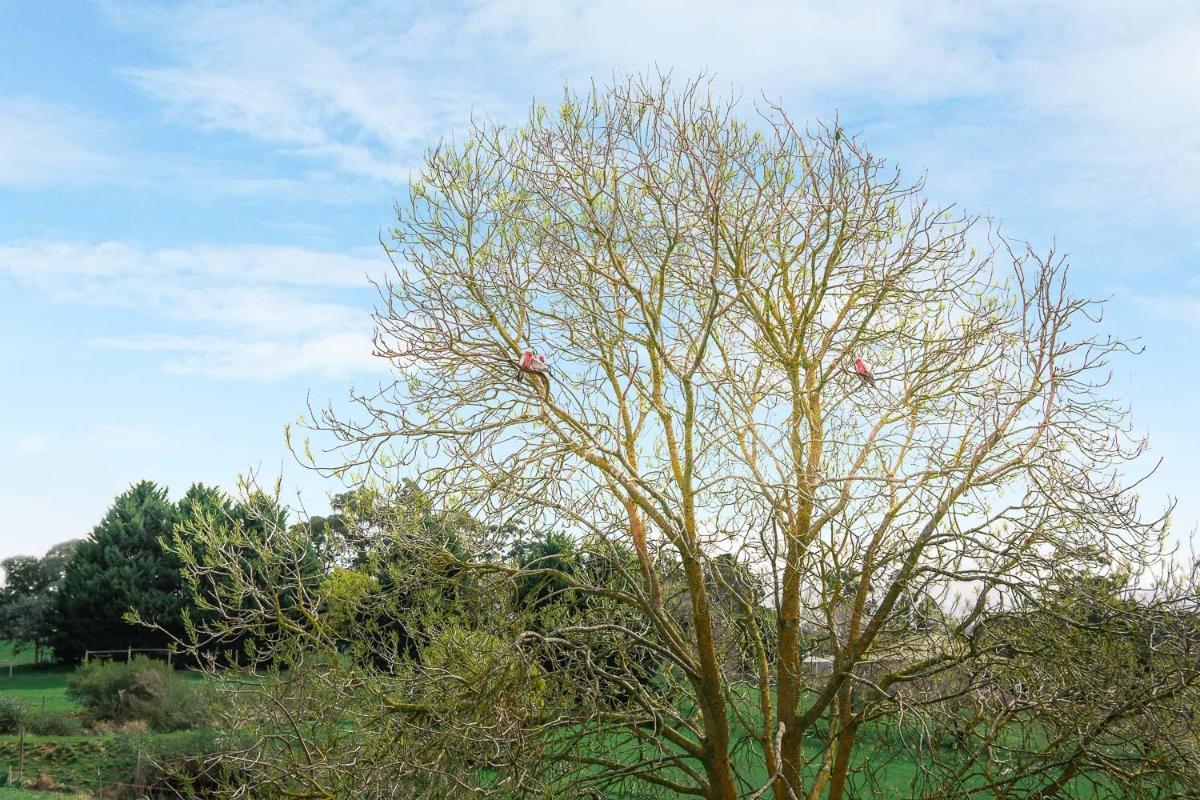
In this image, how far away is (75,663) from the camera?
30359mm

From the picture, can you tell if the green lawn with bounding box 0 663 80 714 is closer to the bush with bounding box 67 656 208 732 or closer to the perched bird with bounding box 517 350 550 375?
the bush with bounding box 67 656 208 732

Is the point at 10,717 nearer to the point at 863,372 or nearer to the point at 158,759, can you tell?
the point at 158,759

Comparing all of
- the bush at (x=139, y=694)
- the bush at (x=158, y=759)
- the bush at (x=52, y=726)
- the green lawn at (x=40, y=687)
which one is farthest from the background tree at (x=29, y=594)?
the bush at (x=158, y=759)

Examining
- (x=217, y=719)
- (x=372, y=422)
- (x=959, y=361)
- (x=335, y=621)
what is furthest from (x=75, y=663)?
(x=959, y=361)

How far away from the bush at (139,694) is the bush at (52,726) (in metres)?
0.59

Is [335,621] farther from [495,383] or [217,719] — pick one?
[495,383]

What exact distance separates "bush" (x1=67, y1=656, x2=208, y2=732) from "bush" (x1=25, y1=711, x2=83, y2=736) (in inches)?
23.1

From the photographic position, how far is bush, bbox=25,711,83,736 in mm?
19594

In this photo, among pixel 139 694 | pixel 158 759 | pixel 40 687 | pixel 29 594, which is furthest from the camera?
pixel 29 594

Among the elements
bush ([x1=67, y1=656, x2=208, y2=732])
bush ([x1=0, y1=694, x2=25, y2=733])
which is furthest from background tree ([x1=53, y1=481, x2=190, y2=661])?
bush ([x1=0, y1=694, x2=25, y2=733])

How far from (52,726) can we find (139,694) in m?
1.62

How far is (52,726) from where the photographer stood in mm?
19750

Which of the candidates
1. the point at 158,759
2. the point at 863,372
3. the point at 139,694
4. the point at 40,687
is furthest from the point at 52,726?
the point at 863,372

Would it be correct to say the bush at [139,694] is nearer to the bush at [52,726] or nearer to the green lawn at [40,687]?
the bush at [52,726]
